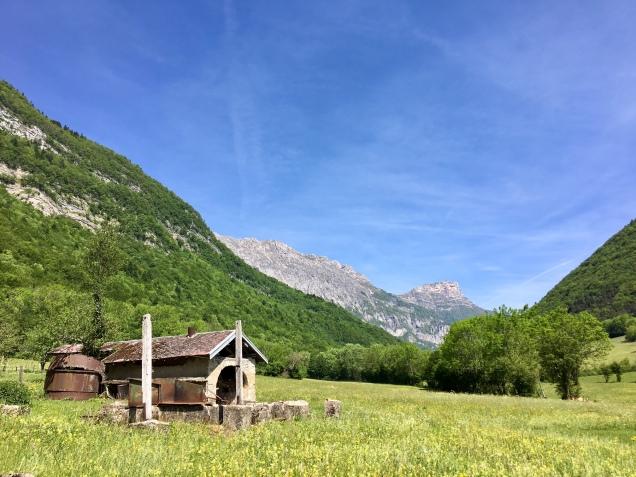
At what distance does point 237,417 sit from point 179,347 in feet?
42.0

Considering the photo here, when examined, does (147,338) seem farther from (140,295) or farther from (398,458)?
(140,295)

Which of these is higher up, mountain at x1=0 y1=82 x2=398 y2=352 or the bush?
mountain at x1=0 y1=82 x2=398 y2=352

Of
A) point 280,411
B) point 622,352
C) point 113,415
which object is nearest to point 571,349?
point 280,411

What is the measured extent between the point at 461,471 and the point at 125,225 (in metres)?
170

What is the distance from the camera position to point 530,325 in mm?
67000

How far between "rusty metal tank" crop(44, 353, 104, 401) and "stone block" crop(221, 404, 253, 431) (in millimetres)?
17592

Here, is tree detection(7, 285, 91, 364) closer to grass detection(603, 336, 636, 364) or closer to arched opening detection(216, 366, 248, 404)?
arched opening detection(216, 366, 248, 404)

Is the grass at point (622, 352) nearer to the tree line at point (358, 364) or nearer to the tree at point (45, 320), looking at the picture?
the tree line at point (358, 364)

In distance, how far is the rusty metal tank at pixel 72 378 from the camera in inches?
1158

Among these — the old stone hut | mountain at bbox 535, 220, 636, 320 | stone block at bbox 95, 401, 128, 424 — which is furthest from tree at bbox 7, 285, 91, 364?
mountain at bbox 535, 220, 636, 320

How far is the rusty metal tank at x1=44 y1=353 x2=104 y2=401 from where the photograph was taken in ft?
96.5

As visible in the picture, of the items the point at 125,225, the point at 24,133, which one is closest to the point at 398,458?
the point at 125,225

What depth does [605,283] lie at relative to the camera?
14275cm

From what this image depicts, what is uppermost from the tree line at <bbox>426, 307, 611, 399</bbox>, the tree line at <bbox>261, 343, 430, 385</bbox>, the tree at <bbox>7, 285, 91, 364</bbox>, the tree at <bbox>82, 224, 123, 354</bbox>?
the tree at <bbox>82, 224, 123, 354</bbox>
